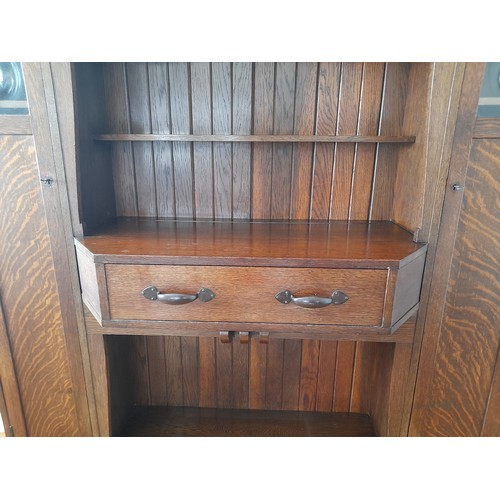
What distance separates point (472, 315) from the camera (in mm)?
941

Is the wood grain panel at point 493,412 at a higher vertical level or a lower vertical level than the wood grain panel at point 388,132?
lower

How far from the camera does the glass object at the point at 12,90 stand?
2.78 ft

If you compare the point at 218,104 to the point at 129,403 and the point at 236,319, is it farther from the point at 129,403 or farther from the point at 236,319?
the point at 129,403

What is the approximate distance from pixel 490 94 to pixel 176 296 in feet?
2.94

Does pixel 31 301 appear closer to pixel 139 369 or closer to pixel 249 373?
pixel 139 369

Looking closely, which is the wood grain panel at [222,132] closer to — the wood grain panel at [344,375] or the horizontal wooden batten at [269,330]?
the horizontal wooden batten at [269,330]

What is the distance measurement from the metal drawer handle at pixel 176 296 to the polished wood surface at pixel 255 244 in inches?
2.9

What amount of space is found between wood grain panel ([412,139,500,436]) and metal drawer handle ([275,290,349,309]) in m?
0.36

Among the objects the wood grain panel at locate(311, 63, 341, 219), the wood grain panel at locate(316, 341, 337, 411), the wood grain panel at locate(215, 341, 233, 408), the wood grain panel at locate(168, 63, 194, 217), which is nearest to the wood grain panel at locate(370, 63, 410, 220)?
the wood grain panel at locate(311, 63, 341, 219)

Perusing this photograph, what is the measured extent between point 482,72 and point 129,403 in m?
1.46

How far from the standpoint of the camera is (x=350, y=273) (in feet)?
2.56

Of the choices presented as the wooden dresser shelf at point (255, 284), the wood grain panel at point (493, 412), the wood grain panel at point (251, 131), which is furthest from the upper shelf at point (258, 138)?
the wood grain panel at point (493, 412)
